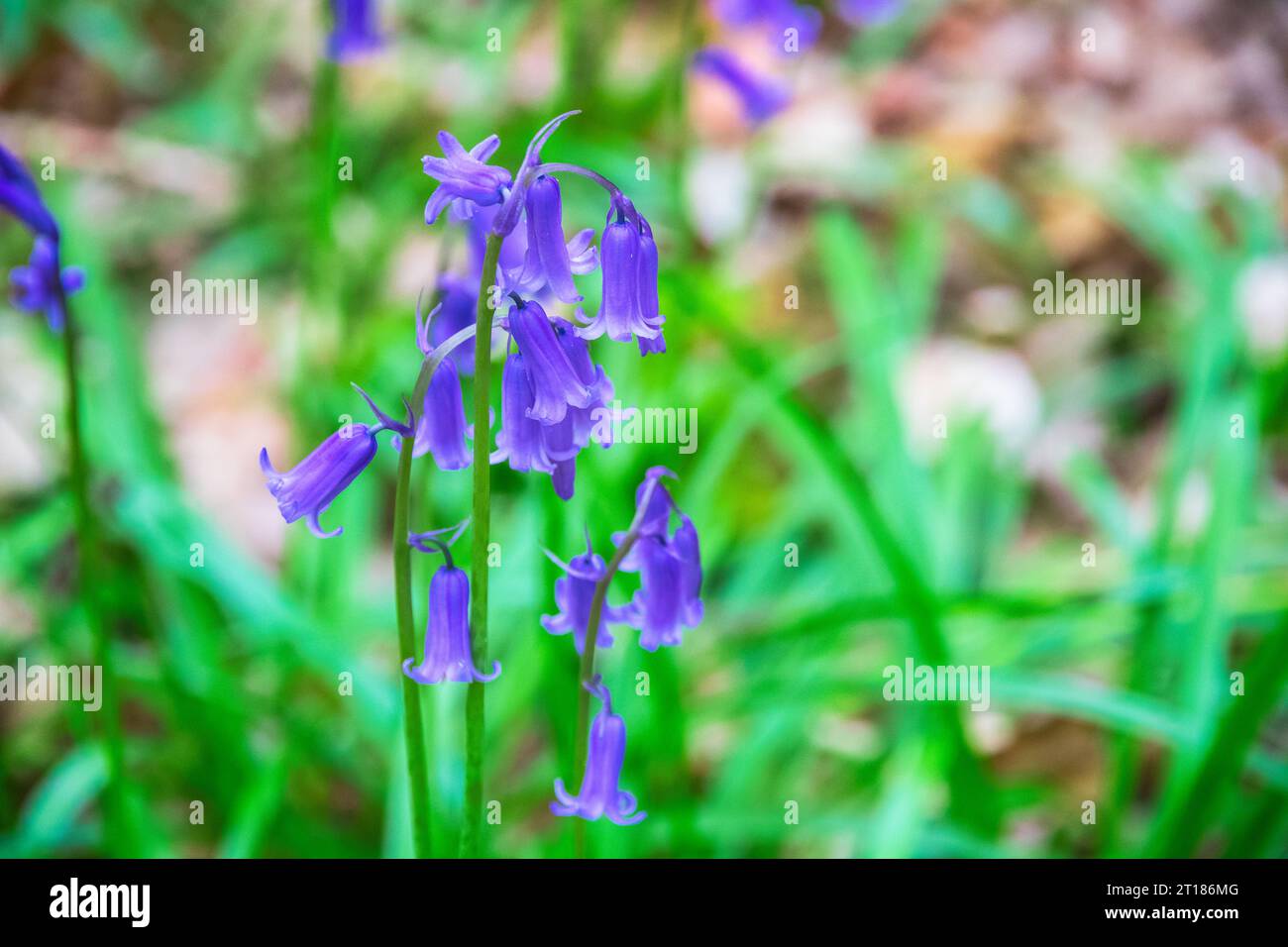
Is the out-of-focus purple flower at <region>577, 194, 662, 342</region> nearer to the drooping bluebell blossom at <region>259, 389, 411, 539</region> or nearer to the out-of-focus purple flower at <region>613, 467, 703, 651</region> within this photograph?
the out-of-focus purple flower at <region>613, 467, 703, 651</region>

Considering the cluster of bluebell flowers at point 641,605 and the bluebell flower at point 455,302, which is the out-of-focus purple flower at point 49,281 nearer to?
the bluebell flower at point 455,302

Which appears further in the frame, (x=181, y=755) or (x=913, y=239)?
(x=913, y=239)

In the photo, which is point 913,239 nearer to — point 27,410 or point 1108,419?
point 1108,419

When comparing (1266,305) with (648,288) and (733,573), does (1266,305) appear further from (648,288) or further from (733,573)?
(648,288)

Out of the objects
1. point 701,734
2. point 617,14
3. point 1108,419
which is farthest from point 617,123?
point 701,734

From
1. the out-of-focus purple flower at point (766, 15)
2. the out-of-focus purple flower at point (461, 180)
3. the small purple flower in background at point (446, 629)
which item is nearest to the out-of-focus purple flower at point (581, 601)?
the small purple flower in background at point (446, 629)

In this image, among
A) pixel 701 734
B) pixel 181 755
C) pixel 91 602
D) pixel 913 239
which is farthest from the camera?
pixel 913 239
